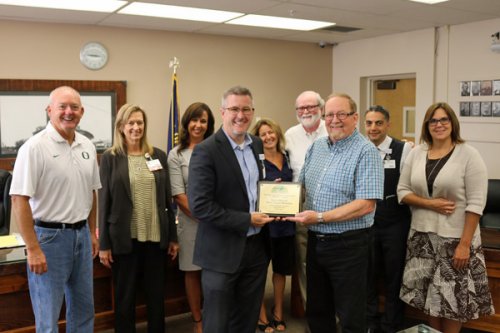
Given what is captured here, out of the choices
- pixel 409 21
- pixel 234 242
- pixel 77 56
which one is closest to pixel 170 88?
pixel 77 56

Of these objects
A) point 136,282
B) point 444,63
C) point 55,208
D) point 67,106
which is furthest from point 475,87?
point 55,208

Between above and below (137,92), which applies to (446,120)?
below

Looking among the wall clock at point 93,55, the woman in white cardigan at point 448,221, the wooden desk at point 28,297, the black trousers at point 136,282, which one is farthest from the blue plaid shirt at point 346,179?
the wall clock at point 93,55

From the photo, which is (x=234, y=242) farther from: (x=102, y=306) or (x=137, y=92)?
(x=137, y=92)

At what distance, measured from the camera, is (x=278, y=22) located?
17.4ft

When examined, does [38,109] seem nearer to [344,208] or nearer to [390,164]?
[390,164]

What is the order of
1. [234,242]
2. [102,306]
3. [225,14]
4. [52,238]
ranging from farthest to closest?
[225,14] → [102,306] → [52,238] → [234,242]

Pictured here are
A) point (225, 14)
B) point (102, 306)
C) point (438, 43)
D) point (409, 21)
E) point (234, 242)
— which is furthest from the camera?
point (438, 43)

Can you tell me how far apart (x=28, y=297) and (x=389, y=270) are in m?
2.22

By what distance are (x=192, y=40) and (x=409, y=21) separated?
2.55 meters

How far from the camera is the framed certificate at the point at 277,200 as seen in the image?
2.34 metres

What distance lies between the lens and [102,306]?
315 cm

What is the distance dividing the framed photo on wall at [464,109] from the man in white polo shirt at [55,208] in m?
4.30

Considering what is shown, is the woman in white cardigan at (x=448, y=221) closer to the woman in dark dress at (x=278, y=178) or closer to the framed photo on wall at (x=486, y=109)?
the woman in dark dress at (x=278, y=178)
